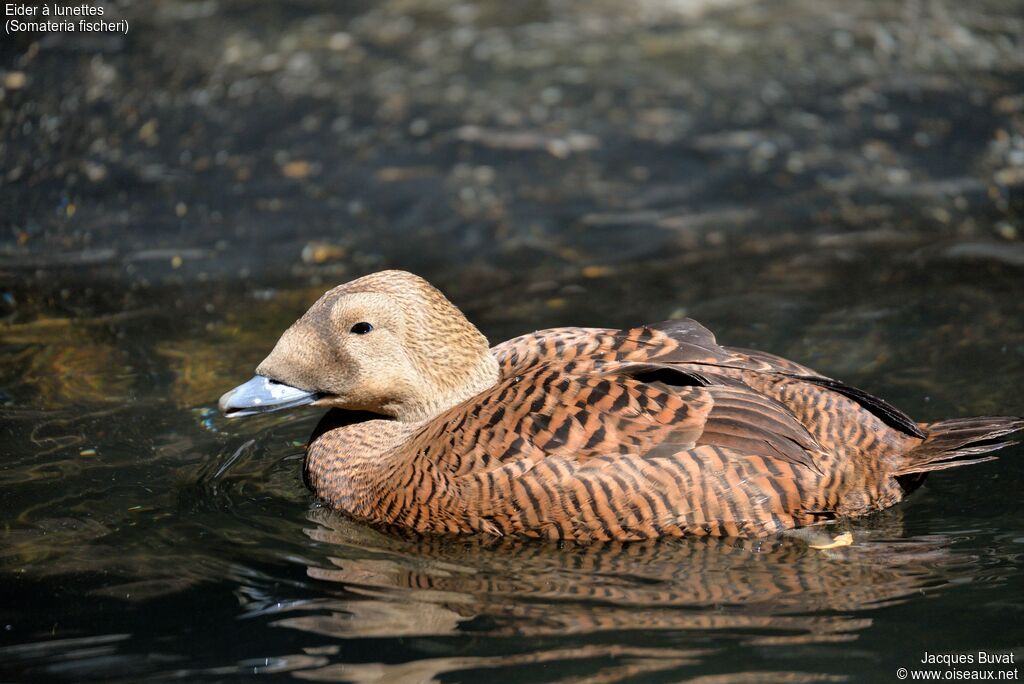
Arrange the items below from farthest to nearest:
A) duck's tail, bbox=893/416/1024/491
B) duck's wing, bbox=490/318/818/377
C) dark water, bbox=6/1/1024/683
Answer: duck's wing, bbox=490/318/818/377, duck's tail, bbox=893/416/1024/491, dark water, bbox=6/1/1024/683

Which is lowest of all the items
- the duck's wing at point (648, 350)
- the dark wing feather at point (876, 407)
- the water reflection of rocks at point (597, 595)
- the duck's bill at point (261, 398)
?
the water reflection of rocks at point (597, 595)

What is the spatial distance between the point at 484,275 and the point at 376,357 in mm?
3170

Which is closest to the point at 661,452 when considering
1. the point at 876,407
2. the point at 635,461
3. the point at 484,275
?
the point at 635,461

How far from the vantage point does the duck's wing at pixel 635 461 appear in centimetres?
551

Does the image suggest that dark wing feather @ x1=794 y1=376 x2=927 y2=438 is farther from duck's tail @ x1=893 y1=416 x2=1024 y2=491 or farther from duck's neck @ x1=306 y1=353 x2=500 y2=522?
duck's neck @ x1=306 y1=353 x2=500 y2=522

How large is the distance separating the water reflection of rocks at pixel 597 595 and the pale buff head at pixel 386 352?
2.36 feet

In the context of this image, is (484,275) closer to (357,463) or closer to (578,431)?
(357,463)

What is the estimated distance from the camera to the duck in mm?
5531

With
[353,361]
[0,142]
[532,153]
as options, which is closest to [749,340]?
[353,361]

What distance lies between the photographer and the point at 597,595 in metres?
5.12

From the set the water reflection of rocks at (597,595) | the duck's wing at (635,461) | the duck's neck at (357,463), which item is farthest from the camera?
the duck's neck at (357,463)

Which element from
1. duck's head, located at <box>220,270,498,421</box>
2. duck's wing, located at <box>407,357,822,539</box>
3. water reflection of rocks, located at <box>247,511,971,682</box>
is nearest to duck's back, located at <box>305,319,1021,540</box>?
duck's wing, located at <box>407,357,822,539</box>

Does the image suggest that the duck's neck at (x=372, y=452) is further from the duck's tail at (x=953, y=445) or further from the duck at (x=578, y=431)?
the duck's tail at (x=953, y=445)

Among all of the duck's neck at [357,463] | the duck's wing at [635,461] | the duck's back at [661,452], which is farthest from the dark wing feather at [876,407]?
the duck's neck at [357,463]
